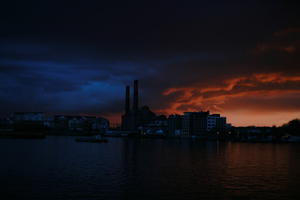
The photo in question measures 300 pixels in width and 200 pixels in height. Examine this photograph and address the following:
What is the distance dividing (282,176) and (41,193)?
1066 inches

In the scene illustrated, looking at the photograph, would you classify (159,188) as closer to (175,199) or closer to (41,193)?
(175,199)

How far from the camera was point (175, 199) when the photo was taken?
2397cm

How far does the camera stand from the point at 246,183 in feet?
103

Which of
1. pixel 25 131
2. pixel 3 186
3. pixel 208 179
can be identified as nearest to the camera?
pixel 3 186

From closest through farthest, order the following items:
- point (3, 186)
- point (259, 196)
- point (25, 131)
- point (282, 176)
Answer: point (259, 196)
point (3, 186)
point (282, 176)
point (25, 131)

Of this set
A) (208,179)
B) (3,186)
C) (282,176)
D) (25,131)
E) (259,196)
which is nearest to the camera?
(259,196)

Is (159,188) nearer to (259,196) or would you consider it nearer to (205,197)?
(205,197)

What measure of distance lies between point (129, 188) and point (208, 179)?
9903 millimetres

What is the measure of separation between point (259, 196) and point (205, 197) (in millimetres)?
4543

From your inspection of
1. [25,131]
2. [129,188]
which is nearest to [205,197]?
[129,188]

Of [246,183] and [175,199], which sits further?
[246,183]

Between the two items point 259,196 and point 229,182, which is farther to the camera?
point 229,182

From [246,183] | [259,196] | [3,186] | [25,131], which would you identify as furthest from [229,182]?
[25,131]

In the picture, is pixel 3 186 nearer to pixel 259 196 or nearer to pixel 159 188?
pixel 159 188
